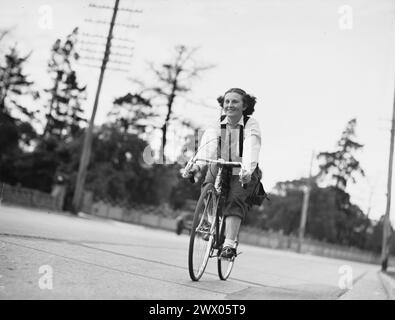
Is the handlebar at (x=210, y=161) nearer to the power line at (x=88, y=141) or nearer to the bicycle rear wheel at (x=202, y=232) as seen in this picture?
the bicycle rear wheel at (x=202, y=232)

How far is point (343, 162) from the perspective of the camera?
5731 cm

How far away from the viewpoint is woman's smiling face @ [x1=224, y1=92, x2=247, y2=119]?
13.7 ft

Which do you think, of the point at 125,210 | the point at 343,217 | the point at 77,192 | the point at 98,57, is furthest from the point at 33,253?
the point at 343,217

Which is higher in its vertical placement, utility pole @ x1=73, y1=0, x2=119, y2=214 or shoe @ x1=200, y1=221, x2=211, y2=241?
utility pole @ x1=73, y1=0, x2=119, y2=214

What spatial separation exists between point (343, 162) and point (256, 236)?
20.0m

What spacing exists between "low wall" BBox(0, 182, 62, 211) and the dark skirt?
54.2 ft

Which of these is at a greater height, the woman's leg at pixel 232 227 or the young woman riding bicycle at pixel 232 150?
the young woman riding bicycle at pixel 232 150

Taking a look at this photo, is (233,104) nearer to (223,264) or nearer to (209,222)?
(209,222)

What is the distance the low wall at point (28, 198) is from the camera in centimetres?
1954

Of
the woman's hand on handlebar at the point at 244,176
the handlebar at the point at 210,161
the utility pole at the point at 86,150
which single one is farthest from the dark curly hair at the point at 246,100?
the utility pole at the point at 86,150

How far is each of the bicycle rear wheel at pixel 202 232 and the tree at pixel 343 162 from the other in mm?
54977

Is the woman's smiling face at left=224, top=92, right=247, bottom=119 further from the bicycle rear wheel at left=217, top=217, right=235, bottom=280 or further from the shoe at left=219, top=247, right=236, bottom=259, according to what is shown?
the shoe at left=219, top=247, right=236, bottom=259

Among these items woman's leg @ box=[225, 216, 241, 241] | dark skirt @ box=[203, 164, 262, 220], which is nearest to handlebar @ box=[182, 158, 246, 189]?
dark skirt @ box=[203, 164, 262, 220]
